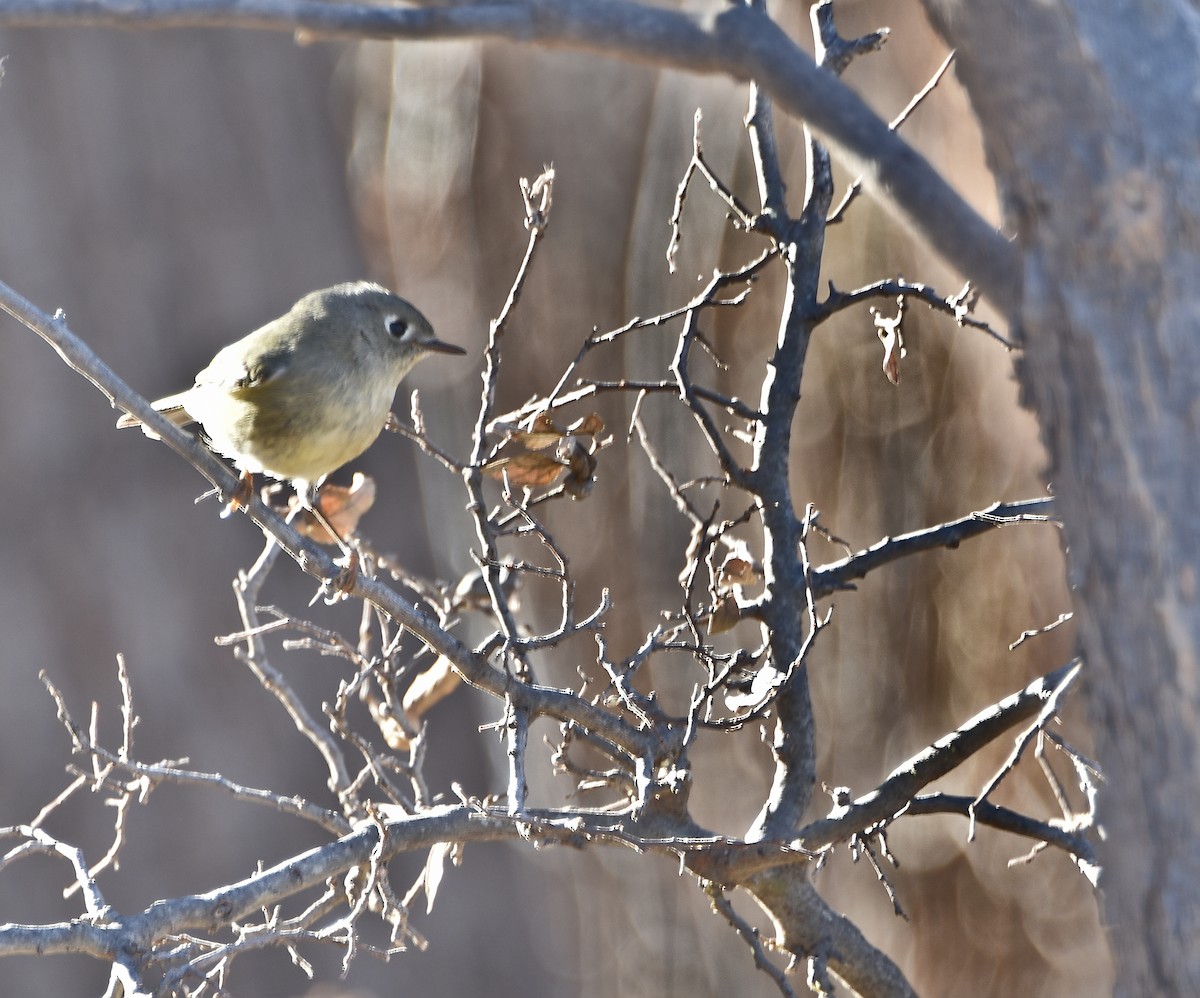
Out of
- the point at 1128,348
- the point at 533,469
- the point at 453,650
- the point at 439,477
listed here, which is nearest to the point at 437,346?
the point at 533,469

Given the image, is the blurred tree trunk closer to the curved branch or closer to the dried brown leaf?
the curved branch

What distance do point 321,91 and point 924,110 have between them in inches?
118

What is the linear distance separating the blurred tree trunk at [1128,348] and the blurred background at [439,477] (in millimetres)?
2511

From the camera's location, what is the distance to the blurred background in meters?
3.56

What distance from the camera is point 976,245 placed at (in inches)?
38.5

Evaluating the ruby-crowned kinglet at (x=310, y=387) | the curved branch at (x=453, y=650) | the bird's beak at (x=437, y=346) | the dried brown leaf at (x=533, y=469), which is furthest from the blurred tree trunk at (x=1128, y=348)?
the bird's beak at (x=437, y=346)

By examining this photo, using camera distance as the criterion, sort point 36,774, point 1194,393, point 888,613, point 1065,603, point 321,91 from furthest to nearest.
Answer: point 321,91
point 36,774
point 888,613
point 1065,603
point 1194,393

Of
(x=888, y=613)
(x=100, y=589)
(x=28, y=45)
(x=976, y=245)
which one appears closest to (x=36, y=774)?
(x=100, y=589)

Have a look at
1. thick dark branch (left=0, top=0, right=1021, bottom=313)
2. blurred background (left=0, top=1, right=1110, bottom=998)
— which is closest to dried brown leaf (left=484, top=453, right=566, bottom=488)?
thick dark branch (left=0, top=0, right=1021, bottom=313)

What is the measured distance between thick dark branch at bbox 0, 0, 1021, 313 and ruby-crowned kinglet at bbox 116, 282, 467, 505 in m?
1.37

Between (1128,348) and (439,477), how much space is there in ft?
14.7

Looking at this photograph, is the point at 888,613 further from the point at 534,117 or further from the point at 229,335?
the point at 229,335

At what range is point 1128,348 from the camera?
3.04ft

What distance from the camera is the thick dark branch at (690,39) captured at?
35.3 inches
